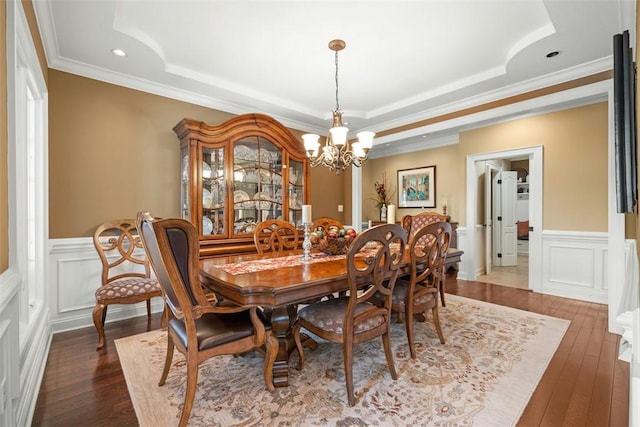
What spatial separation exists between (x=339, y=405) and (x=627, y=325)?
4.39ft

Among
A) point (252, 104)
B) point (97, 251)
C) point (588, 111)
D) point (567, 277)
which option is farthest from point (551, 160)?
point (97, 251)

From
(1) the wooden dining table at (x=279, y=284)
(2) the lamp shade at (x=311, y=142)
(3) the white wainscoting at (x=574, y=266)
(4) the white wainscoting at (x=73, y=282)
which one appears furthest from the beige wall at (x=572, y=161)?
(4) the white wainscoting at (x=73, y=282)

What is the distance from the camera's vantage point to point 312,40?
2631 mm

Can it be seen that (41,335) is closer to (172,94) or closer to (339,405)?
(339,405)

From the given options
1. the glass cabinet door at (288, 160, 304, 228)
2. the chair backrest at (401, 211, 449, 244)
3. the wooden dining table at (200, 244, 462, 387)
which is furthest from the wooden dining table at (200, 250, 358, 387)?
the chair backrest at (401, 211, 449, 244)

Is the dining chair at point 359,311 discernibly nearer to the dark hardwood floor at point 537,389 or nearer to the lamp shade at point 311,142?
the dark hardwood floor at point 537,389

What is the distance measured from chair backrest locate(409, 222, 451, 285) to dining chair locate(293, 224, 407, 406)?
0.22m

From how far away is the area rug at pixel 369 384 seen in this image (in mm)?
1570

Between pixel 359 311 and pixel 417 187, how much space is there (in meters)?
4.59

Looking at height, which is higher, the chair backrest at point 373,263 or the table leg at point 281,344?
the chair backrest at point 373,263

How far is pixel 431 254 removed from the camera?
2230 millimetres

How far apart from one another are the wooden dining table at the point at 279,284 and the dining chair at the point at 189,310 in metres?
0.10

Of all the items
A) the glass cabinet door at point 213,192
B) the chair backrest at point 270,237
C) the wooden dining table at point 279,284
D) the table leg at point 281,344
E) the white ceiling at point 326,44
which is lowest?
the table leg at point 281,344

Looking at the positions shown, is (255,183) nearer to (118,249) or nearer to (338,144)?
(338,144)
